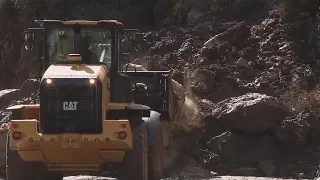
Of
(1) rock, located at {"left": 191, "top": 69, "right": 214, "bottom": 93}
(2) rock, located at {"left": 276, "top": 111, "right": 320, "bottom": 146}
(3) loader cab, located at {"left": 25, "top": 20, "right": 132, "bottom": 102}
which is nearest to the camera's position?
(3) loader cab, located at {"left": 25, "top": 20, "right": 132, "bottom": 102}

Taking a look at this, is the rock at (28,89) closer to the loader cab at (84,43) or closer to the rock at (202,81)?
the rock at (202,81)

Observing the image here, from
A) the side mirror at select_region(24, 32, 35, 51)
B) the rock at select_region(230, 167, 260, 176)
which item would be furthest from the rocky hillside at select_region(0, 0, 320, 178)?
the side mirror at select_region(24, 32, 35, 51)

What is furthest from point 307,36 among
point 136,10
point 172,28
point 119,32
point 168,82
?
point 119,32

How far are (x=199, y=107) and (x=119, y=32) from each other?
7.34 meters

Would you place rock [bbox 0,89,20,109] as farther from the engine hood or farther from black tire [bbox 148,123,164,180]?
black tire [bbox 148,123,164,180]

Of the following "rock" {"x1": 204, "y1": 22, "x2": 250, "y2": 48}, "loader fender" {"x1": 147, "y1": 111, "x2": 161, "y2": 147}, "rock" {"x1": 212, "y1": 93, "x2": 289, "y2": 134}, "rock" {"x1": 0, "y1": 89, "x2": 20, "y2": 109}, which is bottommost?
"rock" {"x1": 212, "y1": 93, "x2": 289, "y2": 134}

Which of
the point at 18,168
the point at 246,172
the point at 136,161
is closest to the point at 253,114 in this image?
the point at 246,172

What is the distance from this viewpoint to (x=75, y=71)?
9648 mm

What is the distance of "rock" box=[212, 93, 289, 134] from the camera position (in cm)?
1667

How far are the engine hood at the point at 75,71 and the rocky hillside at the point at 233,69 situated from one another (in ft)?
19.6

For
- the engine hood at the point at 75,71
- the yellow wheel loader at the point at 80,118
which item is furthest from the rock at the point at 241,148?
the engine hood at the point at 75,71

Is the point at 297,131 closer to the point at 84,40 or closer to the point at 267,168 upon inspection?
the point at 267,168

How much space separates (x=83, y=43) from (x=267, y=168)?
23.9 ft

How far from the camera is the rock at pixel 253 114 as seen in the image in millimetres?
16672
